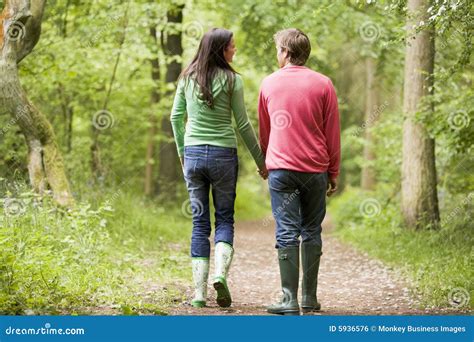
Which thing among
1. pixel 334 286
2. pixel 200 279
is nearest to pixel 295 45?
pixel 200 279

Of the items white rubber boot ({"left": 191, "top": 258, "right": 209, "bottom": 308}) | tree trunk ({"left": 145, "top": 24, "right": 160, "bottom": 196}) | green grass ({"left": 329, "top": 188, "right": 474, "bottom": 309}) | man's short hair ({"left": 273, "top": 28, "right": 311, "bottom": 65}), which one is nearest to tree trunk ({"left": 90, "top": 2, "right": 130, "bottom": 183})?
tree trunk ({"left": 145, "top": 24, "right": 160, "bottom": 196})

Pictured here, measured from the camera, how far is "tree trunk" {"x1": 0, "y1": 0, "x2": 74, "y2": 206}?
26.3 ft

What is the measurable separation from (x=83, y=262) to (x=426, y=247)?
15.0ft

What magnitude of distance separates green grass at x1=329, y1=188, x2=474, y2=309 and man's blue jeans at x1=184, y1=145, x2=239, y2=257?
6.49 ft

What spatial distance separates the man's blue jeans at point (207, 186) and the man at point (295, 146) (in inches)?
13.1

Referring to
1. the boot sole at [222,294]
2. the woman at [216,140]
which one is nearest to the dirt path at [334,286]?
the boot sole at [222,294]

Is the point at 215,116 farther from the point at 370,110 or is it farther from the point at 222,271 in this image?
the point at 370,110

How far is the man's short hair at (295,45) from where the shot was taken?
523 centimetres

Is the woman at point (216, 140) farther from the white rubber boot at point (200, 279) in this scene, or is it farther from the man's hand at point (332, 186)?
the man's hand at point (332, 186)

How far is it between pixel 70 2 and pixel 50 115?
2121 mm

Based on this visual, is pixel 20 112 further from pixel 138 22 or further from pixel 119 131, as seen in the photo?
pixel 119 131

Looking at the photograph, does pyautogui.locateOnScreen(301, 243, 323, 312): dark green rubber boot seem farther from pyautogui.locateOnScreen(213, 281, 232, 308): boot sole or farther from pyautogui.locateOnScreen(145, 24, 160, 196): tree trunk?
pyautogui.locateOnScreen(145, 24, 160, 196): tree trunk

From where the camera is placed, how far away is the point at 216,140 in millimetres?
5359

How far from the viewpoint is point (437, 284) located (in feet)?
21.8
